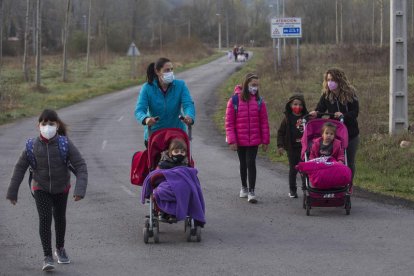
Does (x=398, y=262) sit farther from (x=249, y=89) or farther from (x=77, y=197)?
(x=249, y=89)

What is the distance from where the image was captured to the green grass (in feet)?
41.3

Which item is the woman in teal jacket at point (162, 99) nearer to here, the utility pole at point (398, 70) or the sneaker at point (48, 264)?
the sneaker at point (48, 264)

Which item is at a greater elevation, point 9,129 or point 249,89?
point 249,89

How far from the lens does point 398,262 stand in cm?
720

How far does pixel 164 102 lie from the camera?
885 centimetres

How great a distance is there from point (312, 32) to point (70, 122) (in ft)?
213

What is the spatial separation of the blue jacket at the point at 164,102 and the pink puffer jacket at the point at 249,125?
1656 millimetres

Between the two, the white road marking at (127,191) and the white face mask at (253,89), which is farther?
the white road marking at (127,191)

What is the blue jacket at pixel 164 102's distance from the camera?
884 cm

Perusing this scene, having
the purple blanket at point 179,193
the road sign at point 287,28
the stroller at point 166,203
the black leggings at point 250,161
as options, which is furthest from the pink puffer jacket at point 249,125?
the road sign at point 287,28

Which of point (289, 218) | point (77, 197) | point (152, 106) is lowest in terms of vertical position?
point (289, 218)

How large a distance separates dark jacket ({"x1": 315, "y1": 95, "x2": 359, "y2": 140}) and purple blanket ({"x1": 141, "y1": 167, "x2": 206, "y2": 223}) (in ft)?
9.85

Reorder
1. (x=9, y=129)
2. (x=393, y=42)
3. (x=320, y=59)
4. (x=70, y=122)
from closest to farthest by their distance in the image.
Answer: (x=393, y=42) → (x=9, y=129) → (x=70, y=122) → (x=320, y=59)

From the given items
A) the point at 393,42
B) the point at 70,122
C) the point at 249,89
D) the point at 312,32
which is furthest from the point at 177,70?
the point at 249,89
